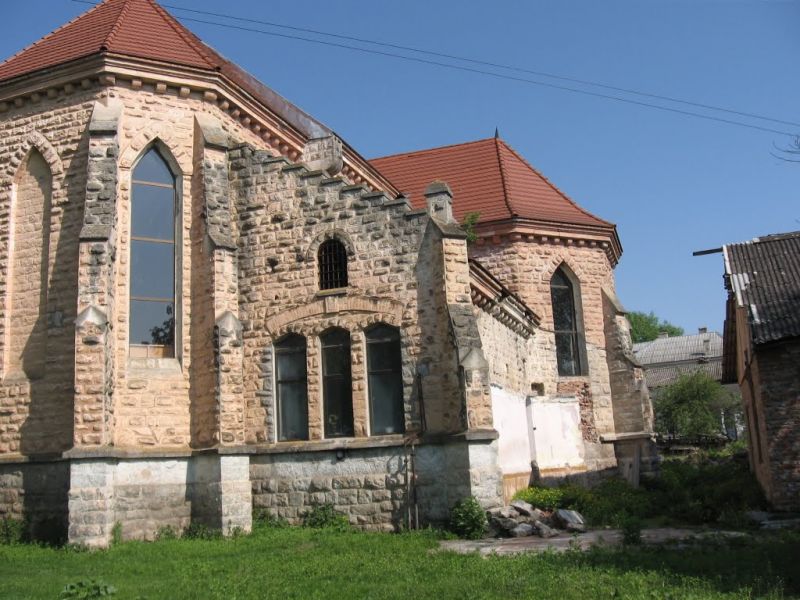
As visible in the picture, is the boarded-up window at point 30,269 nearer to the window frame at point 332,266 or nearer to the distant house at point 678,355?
the window frame at point 332,266

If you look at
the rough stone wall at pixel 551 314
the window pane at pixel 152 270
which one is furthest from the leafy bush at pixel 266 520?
the rough stone wall at pixel 551 314

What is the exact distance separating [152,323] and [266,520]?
179 inches

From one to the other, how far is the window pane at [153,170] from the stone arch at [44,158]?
1481 mm

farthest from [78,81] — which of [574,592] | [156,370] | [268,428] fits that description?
[574,592]

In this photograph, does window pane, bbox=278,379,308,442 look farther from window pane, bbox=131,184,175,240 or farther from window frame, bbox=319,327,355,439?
window pane, bbox=131,184,175,240

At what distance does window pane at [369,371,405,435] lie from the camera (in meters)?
15.5

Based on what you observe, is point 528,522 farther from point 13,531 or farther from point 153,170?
point 153,170

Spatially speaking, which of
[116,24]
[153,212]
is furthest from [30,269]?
[116,24]

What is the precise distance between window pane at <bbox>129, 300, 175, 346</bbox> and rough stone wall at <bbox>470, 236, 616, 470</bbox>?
36.9 feet

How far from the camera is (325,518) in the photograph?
15.2 meters

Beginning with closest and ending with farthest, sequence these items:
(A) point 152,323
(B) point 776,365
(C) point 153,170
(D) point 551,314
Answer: (B) point 776,365
(A) point 152,323
(C) point 153,170
(D) point 551,314

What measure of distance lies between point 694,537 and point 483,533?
3.43 metres

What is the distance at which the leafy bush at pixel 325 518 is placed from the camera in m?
15.1

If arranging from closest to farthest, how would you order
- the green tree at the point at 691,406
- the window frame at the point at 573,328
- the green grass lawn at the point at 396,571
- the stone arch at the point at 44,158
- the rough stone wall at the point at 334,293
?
the green grass lawn at the point at 396,571 → the rough stone wall at the point at 334,293 → the stone arch at the point at 44,158 → the window frame at the point at 573,328 → the green tree at the point at 691,406
